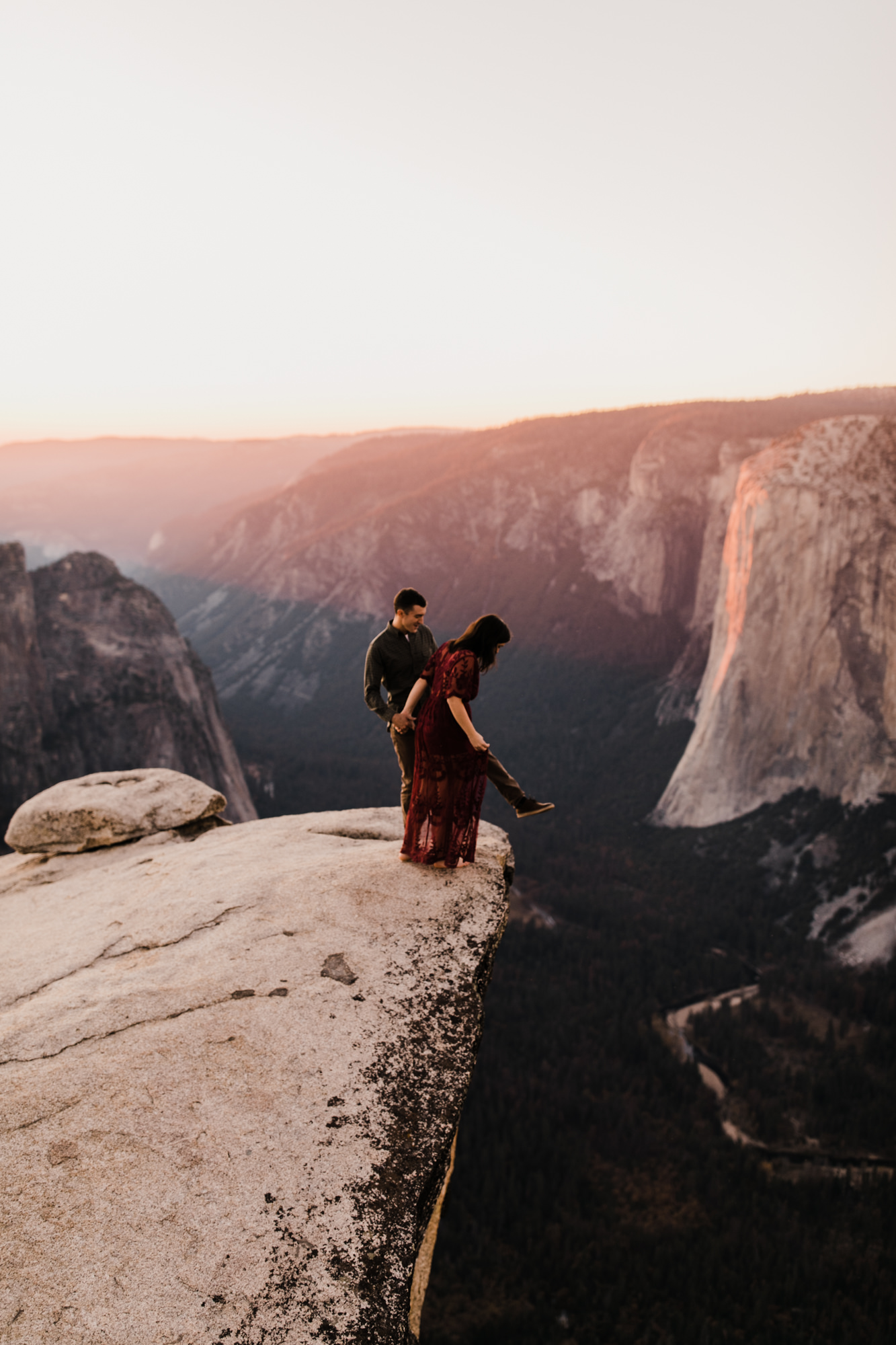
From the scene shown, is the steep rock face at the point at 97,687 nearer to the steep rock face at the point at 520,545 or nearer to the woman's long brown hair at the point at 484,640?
the woman's long brown hair at the point at 484,640

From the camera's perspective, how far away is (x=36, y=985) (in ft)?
23.3

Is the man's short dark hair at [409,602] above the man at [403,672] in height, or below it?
above

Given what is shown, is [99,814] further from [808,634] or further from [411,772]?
[808,634]

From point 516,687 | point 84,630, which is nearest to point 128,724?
point 84,630

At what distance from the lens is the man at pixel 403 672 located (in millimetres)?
7859

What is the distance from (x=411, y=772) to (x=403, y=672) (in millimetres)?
1150

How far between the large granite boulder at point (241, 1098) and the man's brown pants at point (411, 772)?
81 centimetres

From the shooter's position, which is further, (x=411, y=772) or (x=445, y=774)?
(x=411, y=772)

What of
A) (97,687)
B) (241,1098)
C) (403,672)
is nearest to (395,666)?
(403,672)

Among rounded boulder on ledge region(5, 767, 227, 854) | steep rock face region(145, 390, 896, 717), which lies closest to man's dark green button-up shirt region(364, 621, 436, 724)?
rounded boulder on ledge region(5, 767, 227, 854)

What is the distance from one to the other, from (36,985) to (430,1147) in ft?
13.9

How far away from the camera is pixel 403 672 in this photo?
822cm

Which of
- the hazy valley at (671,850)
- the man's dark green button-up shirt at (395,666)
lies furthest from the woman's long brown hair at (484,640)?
the hazy valley at (671,850)

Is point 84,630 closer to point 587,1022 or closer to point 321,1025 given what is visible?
point 587,1022
